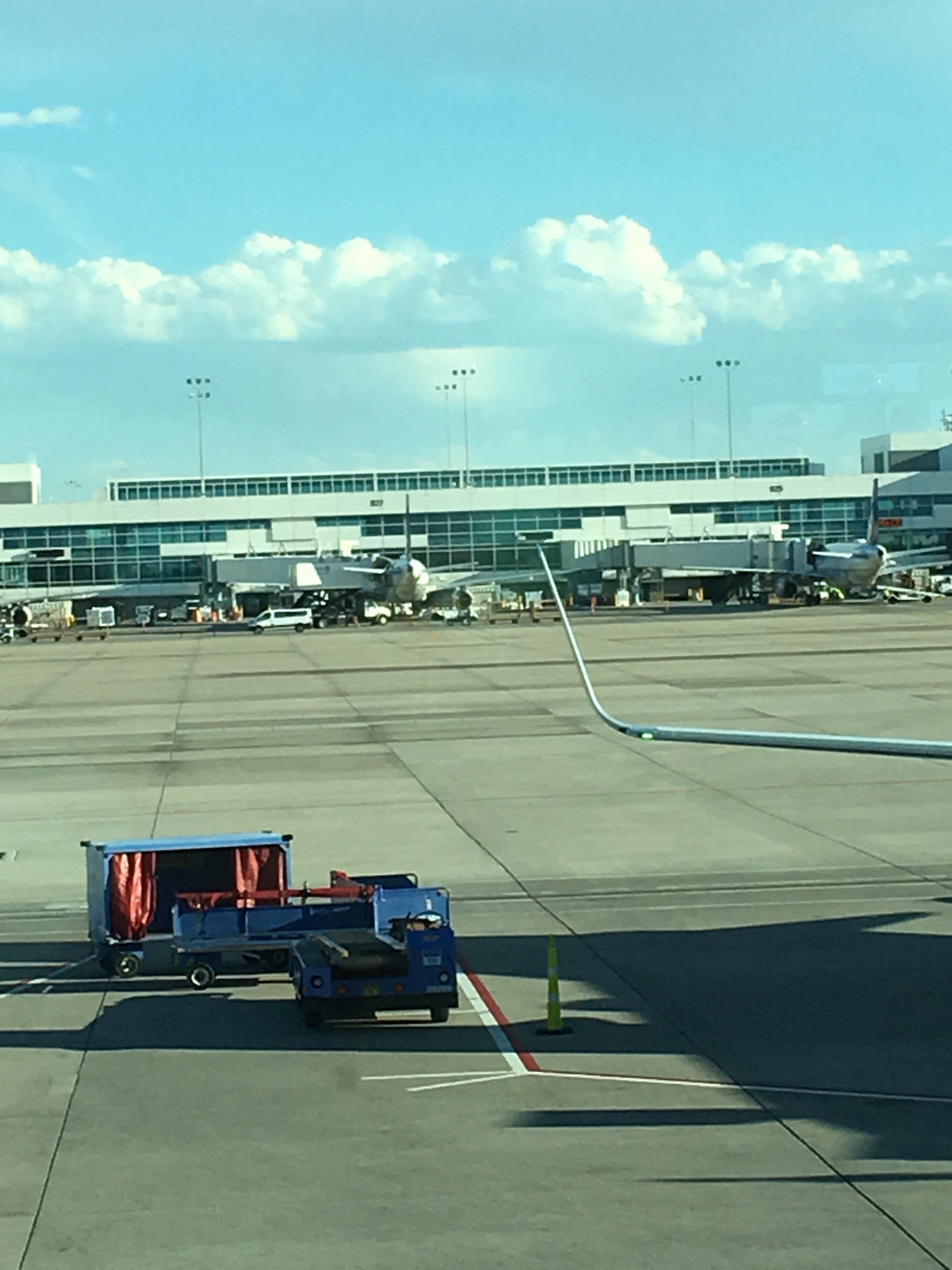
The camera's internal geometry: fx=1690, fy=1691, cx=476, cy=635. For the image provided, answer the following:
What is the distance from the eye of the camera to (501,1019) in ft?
65.5

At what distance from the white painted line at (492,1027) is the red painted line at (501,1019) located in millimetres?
29

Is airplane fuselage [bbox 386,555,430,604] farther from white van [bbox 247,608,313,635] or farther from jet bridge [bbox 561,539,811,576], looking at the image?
jet bridge [bbox 561,539,811,576]

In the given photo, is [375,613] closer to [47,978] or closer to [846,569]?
[846,569]

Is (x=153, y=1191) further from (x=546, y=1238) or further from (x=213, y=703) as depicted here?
(x=213, y=703)

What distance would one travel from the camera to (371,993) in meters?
19.6

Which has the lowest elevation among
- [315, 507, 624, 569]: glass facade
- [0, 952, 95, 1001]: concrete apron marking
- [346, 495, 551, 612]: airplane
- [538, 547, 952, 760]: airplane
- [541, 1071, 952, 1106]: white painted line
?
[0, 952, 95, 1001]: concrete apron marking

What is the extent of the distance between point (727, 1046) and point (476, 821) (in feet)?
61.9

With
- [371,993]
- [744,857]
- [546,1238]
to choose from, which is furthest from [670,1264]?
[744,857]

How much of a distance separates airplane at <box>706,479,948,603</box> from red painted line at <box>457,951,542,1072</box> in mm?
120285

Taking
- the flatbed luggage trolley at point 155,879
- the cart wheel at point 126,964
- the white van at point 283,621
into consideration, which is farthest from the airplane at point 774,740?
the white van at point 283,621

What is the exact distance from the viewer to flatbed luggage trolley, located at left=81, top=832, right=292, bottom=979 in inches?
914

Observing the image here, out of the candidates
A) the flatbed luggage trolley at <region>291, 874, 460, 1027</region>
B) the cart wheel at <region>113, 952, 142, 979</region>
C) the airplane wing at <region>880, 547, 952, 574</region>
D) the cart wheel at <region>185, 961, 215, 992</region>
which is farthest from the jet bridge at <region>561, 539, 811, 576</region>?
the flatbed luggage trolley at <region>291, 874, 460, 1027</region>

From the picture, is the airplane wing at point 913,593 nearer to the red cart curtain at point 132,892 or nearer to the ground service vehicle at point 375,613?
the ground service vehicle at point 375,613

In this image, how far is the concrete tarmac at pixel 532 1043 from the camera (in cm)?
1302
